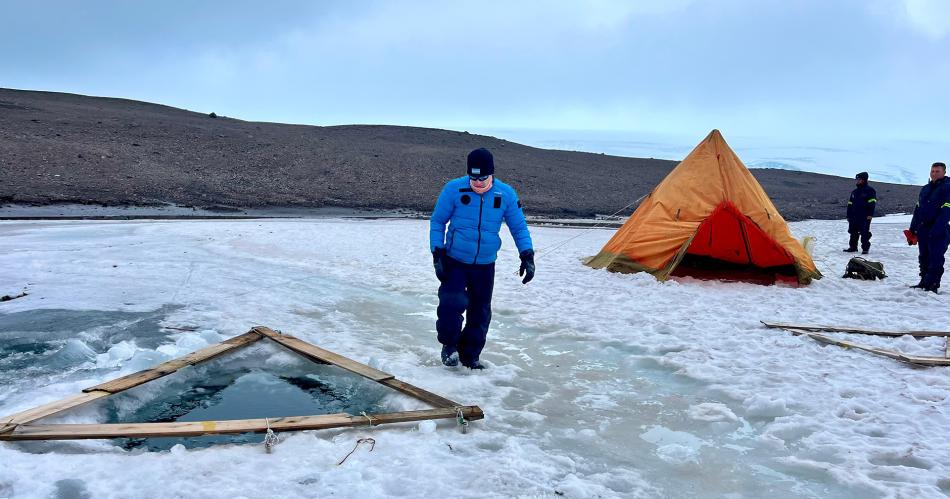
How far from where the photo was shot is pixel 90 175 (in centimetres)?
2203

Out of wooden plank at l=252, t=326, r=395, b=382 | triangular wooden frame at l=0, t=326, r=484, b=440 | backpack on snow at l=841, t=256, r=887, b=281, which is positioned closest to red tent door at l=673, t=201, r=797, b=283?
backpack on snow at l=841, t=256, r=887, b=281

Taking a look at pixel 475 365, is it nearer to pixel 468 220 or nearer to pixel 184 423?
pixel 468 220

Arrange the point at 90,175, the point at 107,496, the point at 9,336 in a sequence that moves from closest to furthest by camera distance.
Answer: the point at 107,496
the point at 9,336
the point at 90,175

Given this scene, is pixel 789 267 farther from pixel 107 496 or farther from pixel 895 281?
pixel 107 496

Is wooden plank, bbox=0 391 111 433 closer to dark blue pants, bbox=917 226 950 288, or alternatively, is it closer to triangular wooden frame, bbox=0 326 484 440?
triangular wooden frame, bbox=0 326 484 440

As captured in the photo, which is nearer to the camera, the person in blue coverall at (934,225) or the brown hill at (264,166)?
the person in blue coverall at (934,225)

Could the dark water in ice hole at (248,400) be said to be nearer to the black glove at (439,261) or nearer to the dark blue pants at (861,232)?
the black glove at (439,261)

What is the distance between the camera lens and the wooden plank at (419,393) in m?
4.40

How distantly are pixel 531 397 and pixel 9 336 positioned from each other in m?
4.57

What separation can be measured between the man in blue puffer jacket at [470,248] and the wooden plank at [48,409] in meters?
2.51

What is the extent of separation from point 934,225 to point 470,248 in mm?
7575

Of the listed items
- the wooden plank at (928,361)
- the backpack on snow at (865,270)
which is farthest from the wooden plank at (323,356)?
the backpack on snow at (865,270)

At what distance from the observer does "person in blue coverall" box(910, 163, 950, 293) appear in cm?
916

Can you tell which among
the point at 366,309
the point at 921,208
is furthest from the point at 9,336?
the point at 921,208
